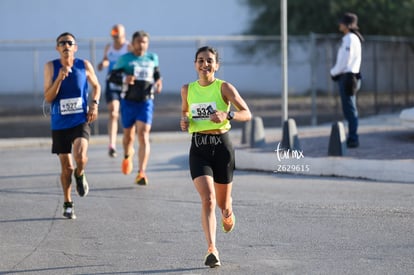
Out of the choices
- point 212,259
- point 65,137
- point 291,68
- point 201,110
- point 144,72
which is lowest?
point 212,259

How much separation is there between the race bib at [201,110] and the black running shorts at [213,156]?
0.15m

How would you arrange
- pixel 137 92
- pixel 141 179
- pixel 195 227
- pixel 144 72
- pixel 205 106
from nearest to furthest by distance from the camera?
1. pixel 205 106
2. pixel 195 227
3. pixel 141 179
4. pixel 137 92
5. pixel 144 72

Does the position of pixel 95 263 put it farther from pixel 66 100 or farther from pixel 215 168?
pixel 66 100

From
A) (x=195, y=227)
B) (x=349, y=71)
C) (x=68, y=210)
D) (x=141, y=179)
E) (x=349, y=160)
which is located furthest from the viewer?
(x=349, y=71)

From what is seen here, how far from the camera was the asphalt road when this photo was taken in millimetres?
7957

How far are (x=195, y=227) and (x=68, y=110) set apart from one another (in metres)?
1.88

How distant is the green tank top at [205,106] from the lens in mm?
8219

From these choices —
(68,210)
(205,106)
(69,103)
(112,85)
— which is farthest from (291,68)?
(205,106)

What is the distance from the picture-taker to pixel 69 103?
10.4 metres

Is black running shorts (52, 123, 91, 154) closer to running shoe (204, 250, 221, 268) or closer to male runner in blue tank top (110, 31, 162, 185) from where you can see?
male runner in blue tank top (110, 31, 162, 185)

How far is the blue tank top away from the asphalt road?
0.99 m

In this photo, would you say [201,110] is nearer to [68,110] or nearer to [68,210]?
[68,110]

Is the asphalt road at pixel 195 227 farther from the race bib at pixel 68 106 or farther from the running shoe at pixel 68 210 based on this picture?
the race bib at pixel 68 106

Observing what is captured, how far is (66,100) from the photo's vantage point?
1041 centimetres
